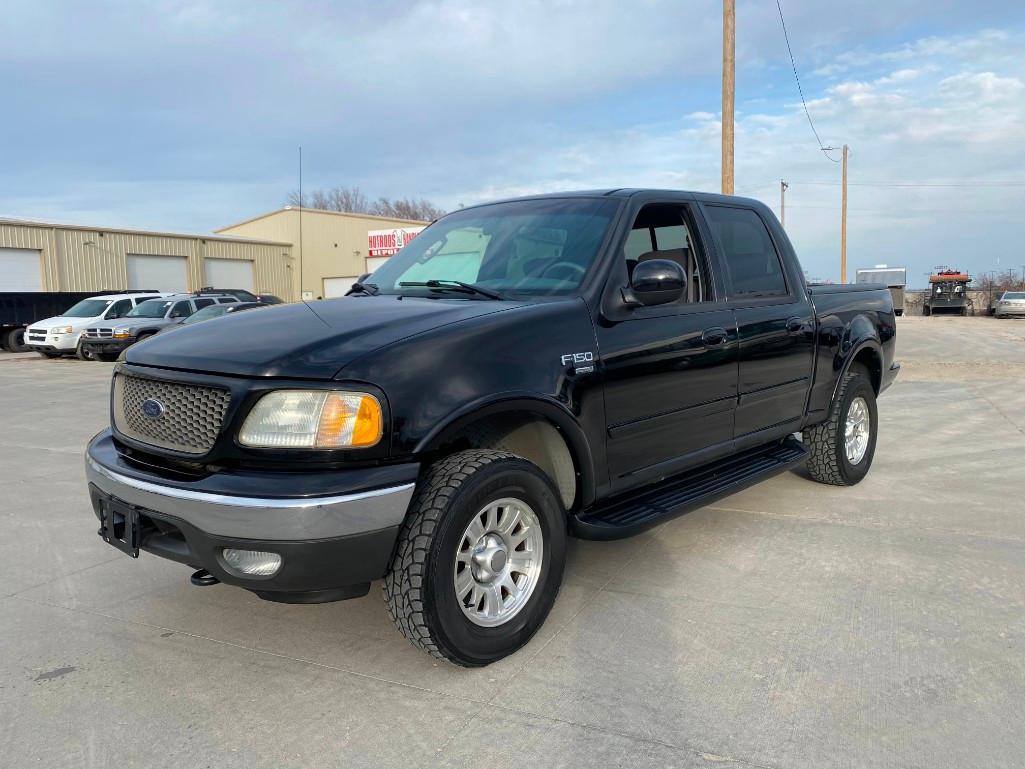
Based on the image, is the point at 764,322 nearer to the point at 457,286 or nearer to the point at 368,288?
the point at 457,286

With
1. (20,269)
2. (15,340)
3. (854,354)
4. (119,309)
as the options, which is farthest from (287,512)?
(20,269)

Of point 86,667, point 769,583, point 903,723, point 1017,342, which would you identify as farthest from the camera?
point 1017,342

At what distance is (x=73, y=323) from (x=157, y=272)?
50.3 feet

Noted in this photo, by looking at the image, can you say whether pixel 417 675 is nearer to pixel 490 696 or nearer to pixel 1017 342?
pixel 490 696

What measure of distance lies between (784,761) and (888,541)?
2470 mm

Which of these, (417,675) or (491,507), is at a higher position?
(491,507)

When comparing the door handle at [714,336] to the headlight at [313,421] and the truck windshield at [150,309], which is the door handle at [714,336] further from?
the truck windshield at [150,309]

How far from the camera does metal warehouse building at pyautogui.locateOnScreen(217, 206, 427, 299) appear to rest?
40906 millimetres

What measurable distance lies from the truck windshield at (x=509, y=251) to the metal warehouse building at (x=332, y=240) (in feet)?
118

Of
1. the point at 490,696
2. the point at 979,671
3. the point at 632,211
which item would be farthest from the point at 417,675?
the point at 632,211

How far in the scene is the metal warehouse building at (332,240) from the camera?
40906 millimetres

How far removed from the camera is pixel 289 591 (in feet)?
9.03

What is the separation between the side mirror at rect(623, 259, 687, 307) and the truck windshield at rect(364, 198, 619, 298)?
0.81ft

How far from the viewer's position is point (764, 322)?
15.0 ft
